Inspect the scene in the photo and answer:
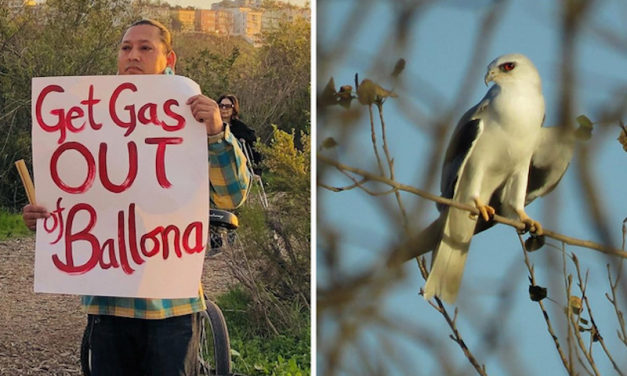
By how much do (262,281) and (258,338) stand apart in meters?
0.16

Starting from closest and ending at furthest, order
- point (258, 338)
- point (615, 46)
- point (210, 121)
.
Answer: point (615, 46) < point (210, 121) < point (258, 338)

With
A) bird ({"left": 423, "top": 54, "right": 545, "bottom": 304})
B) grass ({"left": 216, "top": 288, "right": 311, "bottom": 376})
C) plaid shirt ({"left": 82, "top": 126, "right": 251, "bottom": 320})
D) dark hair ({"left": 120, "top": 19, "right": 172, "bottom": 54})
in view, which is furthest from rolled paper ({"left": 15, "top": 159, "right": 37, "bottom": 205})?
bird ({"left": 423, "top": 54, "right": 545, "bottom": 304})

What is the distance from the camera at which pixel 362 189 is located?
2410mm

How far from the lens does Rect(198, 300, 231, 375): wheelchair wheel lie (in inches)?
99.8

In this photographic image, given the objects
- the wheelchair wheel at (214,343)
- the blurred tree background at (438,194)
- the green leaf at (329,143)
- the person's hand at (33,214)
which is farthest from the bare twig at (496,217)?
the person's hand at (33,214)

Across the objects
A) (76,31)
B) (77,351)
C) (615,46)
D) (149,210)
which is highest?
(76,31)

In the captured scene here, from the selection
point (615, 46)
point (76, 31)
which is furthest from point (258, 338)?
point (615, 46)

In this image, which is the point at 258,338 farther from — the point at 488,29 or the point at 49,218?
the point at 488,29

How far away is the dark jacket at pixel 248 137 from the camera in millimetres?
2561

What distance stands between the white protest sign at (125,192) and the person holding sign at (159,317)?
0.10 ft

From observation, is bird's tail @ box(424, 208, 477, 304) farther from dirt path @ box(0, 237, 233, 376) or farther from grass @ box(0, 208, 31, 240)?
A: grass @ box(0, 208, 31, 240)

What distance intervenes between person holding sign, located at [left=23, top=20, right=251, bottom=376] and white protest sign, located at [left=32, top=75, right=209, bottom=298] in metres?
0.03

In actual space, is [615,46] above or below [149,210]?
above

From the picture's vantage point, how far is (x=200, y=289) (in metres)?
2.40
